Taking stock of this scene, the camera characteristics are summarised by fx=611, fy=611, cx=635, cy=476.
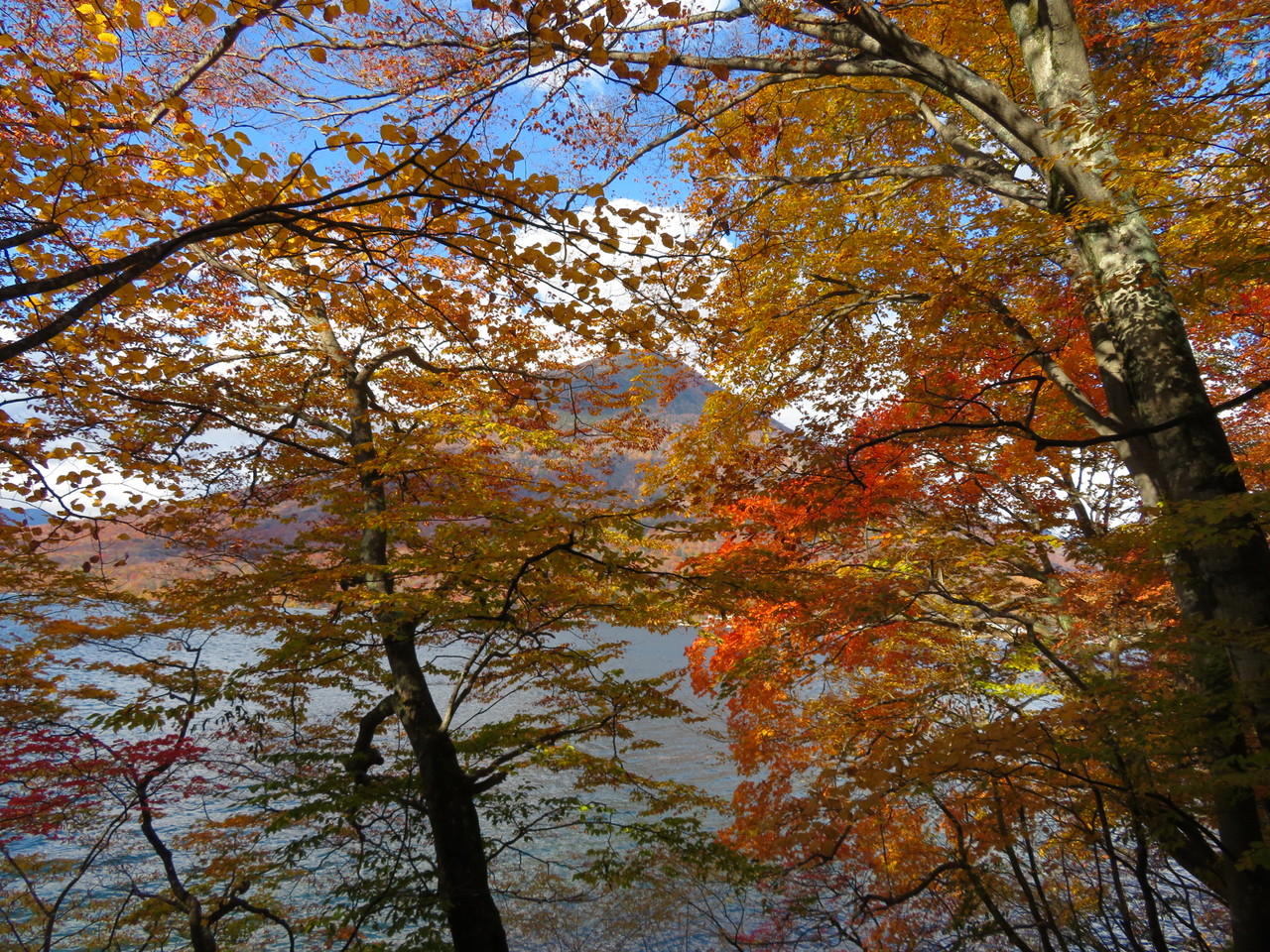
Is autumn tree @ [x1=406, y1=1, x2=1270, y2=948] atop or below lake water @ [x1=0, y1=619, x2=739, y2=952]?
atop

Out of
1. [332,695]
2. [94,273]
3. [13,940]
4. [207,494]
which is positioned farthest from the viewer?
[332,695]

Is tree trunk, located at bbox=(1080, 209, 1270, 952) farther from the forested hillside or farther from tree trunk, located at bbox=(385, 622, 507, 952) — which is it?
tree trunk, located at bbox=(385, 622, 507, 952)

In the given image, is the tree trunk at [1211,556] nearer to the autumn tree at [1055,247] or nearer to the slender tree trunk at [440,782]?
the autumn tree at [1055,247]

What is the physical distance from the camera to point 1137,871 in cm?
397

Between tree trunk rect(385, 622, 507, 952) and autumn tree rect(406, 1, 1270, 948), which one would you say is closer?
autumn tree rect(406, 1, 1270, 948)

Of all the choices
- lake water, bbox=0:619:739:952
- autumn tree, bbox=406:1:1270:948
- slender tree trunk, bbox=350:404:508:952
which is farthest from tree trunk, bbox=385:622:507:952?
autumn tree, bbox=406:1:1270:948

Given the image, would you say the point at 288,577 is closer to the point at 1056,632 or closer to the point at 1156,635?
the point at 1156,635

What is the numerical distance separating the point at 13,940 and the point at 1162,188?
15.3m

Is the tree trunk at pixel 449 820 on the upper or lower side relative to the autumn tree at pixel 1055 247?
lower

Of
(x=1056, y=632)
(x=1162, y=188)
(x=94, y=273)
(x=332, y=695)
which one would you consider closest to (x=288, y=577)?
(x=94, y=273)

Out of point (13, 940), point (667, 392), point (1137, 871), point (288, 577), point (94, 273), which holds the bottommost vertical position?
point (1137, 871)

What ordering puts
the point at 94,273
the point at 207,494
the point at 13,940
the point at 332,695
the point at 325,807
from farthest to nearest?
1. the point at 332,695
2. the point at 13,940
3. the point at 207,494
4. the point at 325,807
5. the point at 94,273

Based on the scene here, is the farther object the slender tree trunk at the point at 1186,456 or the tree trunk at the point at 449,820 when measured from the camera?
the tree trunk at the point at 449,820

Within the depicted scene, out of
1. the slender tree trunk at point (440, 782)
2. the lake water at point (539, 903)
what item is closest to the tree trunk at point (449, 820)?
the slender tree trunk at point (440, 782)
